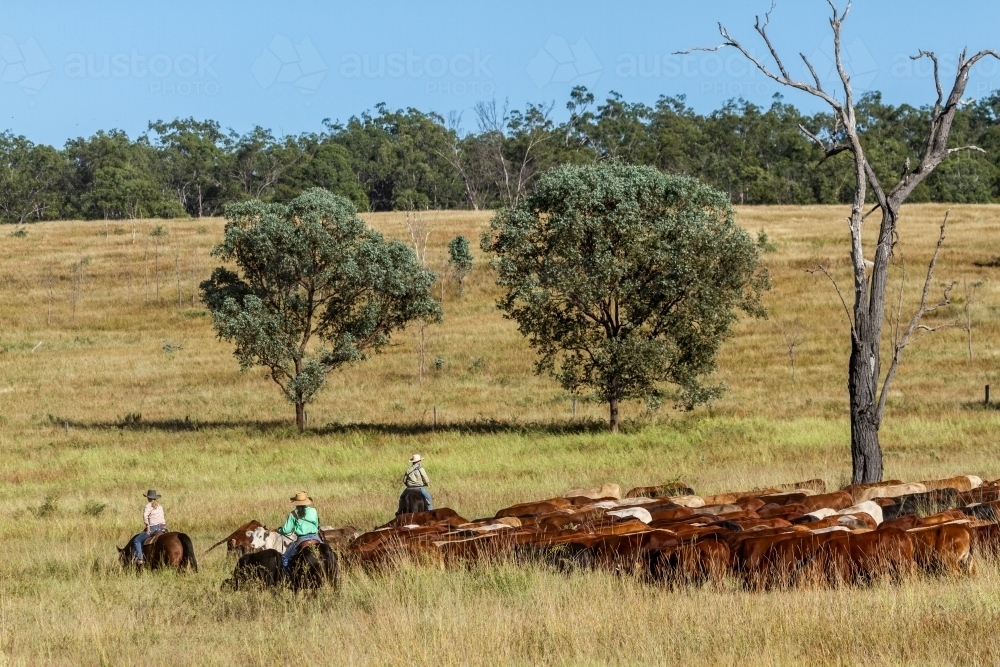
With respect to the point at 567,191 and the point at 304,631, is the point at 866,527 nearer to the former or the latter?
the point at 304,631

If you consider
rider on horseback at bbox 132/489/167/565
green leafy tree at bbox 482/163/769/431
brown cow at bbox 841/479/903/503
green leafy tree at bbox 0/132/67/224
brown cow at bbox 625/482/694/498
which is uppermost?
green leafy tree at bbox 0/132/67/224

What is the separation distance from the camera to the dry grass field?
10.5 meters

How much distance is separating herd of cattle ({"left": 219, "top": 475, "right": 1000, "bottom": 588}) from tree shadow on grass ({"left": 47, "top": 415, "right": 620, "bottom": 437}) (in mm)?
16829

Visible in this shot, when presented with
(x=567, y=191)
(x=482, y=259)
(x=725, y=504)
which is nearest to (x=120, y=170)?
(x=482, y=259)

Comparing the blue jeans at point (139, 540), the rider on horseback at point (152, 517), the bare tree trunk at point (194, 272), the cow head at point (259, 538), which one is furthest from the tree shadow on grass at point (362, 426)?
the bare tree trunk at point (194, 272)

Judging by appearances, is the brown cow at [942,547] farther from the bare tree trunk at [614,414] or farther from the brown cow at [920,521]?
the bare tree trunk at [614,414]

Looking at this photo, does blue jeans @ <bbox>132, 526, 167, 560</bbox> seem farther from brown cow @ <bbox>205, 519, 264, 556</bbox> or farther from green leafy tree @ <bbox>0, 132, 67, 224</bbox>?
green leafy tree @ <bbox>0, 132, 67, 224</bbox>

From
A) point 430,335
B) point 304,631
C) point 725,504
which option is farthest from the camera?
point 430,335

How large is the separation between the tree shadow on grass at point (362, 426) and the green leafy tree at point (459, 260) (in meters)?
34.5

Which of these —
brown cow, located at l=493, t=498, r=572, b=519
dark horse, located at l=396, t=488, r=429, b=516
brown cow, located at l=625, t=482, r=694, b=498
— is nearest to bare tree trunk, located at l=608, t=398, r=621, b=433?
brown cow, located at l=625, t=482, r=694, b=498

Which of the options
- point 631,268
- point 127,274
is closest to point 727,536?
point 631,268

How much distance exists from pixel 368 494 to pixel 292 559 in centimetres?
1175

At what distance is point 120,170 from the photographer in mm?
134750

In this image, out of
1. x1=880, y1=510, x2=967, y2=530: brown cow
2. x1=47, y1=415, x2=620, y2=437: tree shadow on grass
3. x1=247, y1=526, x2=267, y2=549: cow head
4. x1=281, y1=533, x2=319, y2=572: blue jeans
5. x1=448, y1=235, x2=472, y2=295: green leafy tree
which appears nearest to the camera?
x1=880, y1=510, x2=967, y2=530: brown cow
